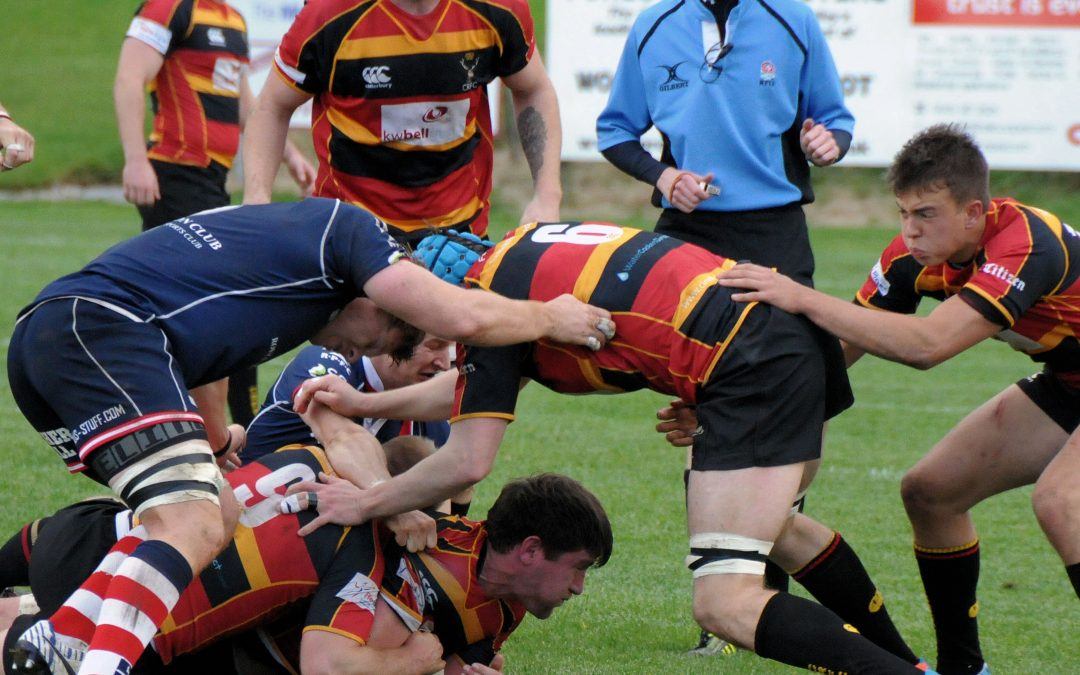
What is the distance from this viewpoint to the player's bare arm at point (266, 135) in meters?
5.27

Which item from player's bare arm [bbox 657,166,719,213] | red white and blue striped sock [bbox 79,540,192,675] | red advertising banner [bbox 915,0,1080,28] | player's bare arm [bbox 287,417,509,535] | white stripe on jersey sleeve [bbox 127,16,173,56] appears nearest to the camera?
red white and blue striped sock [bbox 79,540,192,675]

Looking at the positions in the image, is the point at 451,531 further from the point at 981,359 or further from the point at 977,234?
the point at 981,359

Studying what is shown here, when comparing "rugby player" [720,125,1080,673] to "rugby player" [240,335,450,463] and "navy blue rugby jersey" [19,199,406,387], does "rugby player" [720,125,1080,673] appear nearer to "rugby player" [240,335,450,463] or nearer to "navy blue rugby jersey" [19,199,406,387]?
"navy blue rugby jersey" [19,199,406,387]

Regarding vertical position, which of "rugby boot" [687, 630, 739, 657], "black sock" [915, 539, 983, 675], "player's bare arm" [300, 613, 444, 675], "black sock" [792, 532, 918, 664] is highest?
"player's bare arm" [300, 613, 444, 675]

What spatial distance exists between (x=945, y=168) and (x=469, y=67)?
1864 mm

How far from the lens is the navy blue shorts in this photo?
3.71m

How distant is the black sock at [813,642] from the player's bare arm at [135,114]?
5.12m

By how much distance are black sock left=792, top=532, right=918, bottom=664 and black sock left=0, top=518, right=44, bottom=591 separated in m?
2.52

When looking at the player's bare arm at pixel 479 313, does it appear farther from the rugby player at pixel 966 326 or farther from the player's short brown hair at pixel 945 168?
the player's short brown hair at pixel 945 168

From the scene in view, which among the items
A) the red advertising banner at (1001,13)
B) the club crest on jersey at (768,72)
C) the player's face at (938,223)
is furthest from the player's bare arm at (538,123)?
the red advertising banner at (1001,13)

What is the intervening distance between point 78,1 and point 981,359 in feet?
69.5

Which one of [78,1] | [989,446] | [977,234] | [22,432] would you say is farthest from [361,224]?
[78,1]

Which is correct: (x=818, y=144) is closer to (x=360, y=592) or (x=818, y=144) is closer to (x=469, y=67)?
(x=469, y=67)

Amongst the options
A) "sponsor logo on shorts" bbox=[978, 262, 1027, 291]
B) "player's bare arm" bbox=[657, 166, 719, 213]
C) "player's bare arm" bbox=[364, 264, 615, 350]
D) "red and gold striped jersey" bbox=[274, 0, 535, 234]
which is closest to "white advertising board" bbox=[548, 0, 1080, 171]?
"red and gold striped jersey" bbox=[274, 0, 535, 234]
